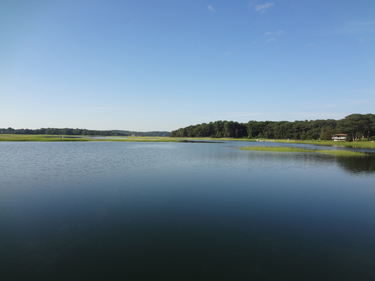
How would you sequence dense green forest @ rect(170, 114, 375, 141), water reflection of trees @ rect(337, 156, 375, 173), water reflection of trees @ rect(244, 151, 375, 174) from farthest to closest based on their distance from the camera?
dense green forest @ rect(170, 114, 375, 141) < water reflection of trees @ rect(244, 151, 375, 174) < water reflection of trees @ rect(337, 156, 375, 173)

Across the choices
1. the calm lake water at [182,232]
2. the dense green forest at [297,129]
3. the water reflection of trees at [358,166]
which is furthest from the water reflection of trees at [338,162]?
the dense green forest at [297,129]

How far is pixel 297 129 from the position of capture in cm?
14900

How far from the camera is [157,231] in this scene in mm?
9578

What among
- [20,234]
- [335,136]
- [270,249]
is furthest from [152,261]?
[335,136]

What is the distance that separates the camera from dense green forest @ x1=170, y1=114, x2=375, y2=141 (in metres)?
110

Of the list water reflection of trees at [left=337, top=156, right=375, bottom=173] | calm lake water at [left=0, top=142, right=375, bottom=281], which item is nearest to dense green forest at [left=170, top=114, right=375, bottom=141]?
water reflection of trees at [left=337, top=156, right=375, bottom=173]

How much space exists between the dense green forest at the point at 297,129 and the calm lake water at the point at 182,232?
383ft

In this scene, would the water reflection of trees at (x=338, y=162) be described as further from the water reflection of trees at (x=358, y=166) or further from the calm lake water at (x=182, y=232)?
the calm lake water at (x=182, y=232)

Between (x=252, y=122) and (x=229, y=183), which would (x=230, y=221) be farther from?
(x=252, y=122)

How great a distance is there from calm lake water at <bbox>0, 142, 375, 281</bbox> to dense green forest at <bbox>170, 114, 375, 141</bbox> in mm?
116621

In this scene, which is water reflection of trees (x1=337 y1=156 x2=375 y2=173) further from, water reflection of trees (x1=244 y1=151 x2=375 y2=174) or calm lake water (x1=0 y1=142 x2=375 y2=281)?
calm lake water (x1=0 y1=142 x2=375 y2=281)

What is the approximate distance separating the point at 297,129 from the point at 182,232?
521 feet

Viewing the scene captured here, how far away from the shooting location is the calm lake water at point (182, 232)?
693 cm

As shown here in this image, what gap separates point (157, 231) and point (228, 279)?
13.0 feet
